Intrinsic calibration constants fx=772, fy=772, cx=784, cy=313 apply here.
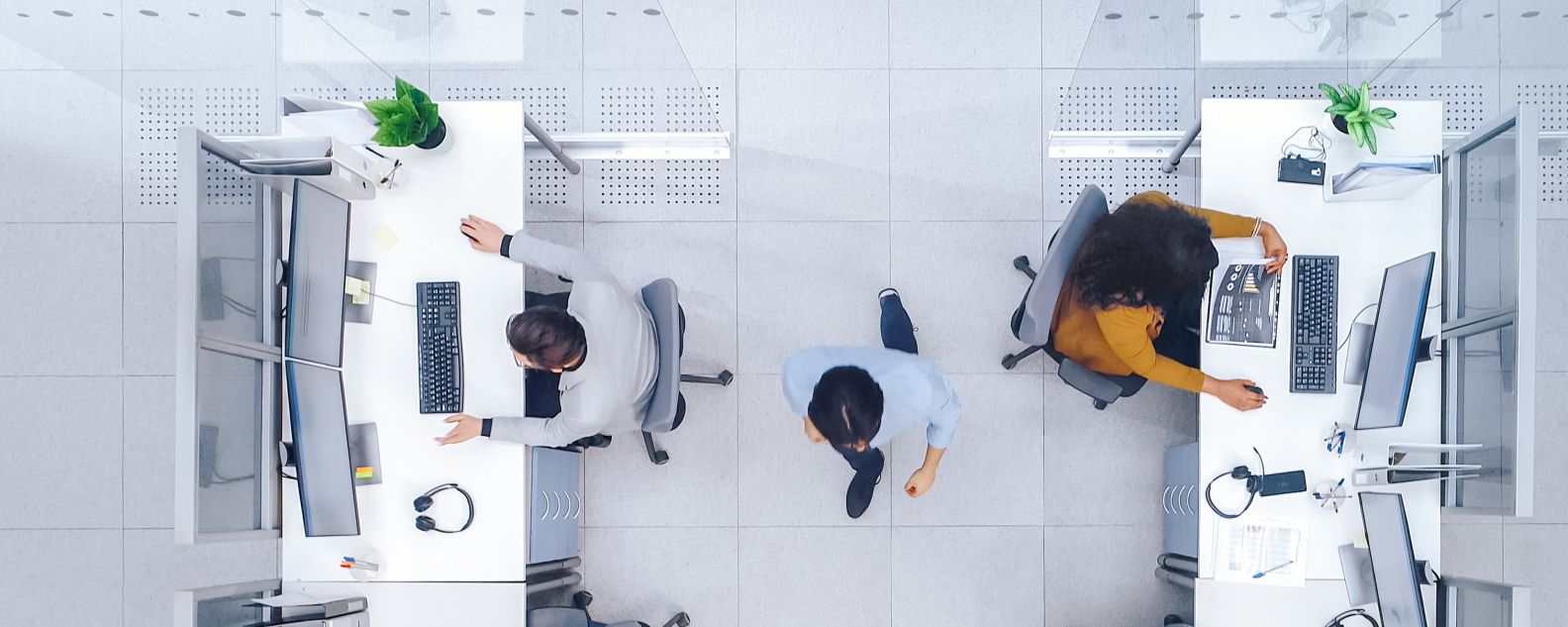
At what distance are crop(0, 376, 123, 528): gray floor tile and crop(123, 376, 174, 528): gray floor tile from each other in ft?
0.17

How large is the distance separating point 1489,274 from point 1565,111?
118 centimetres

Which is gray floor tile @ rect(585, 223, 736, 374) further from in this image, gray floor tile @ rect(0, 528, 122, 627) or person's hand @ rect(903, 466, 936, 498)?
gray floor tile @ rect(0, 528, 122, 627)

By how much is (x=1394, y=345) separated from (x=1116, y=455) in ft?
3.43

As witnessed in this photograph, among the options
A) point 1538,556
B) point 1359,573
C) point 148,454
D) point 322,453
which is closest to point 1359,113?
point 1359,573

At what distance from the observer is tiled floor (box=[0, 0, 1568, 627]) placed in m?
3.05

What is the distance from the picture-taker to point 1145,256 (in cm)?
202

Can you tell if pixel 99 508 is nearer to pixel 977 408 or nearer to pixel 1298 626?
pixel 977 408

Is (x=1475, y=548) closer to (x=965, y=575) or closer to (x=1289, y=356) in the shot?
(x=1289, y=356)

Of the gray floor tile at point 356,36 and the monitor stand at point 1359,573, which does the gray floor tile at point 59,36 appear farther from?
the monitor stand at point 1359,573

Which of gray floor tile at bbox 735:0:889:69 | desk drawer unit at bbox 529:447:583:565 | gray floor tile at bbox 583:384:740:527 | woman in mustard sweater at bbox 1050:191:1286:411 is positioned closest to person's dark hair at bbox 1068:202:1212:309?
woman in mustard sweater at bbox 1050:191:1286:411

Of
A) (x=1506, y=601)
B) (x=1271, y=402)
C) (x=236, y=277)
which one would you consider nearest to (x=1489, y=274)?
(x=1271, y=402)

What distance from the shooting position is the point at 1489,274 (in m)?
2.26

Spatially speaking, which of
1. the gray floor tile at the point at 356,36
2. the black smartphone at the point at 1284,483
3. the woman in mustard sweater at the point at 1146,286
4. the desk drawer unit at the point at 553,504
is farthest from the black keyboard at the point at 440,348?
the black smartphone at the point at 1284,483

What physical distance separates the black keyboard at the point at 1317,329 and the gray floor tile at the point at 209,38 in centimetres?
385
